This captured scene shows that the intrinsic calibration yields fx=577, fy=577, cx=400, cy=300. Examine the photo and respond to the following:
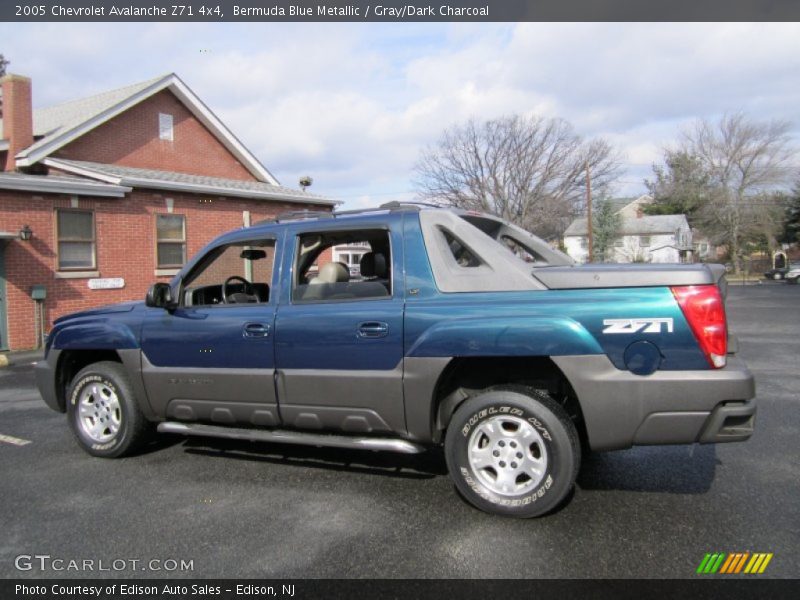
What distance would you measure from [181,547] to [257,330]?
4.77 ft

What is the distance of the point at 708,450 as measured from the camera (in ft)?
15.3

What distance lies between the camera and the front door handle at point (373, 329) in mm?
3670

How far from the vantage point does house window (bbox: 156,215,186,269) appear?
1444 cm

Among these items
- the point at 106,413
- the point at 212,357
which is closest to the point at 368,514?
the point at 212,357

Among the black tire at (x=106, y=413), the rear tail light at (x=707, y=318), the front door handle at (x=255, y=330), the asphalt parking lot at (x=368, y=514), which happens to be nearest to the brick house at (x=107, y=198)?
the asphalt parking lot at (x=368, y=514)

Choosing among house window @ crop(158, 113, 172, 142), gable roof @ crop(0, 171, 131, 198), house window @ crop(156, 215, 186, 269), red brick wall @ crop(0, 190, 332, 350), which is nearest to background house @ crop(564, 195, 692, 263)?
house window @ crop(158, 113, 172, 142)

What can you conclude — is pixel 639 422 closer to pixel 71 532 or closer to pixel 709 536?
pixel 709 536

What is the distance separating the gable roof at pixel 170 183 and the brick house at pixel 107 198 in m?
0.04

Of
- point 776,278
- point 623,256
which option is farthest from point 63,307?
point 623,256

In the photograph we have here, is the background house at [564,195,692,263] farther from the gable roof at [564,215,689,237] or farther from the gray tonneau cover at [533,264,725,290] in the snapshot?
the gray tonneau cover at [533,264,725,290]

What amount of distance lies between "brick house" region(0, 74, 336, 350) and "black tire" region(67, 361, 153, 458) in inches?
326

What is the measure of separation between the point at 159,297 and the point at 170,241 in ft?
36.5

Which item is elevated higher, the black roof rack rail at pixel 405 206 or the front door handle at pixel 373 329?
the black roof rack rail at pixel 405 206

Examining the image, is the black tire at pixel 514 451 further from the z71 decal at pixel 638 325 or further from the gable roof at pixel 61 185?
the gable roof at pixel 61 185
